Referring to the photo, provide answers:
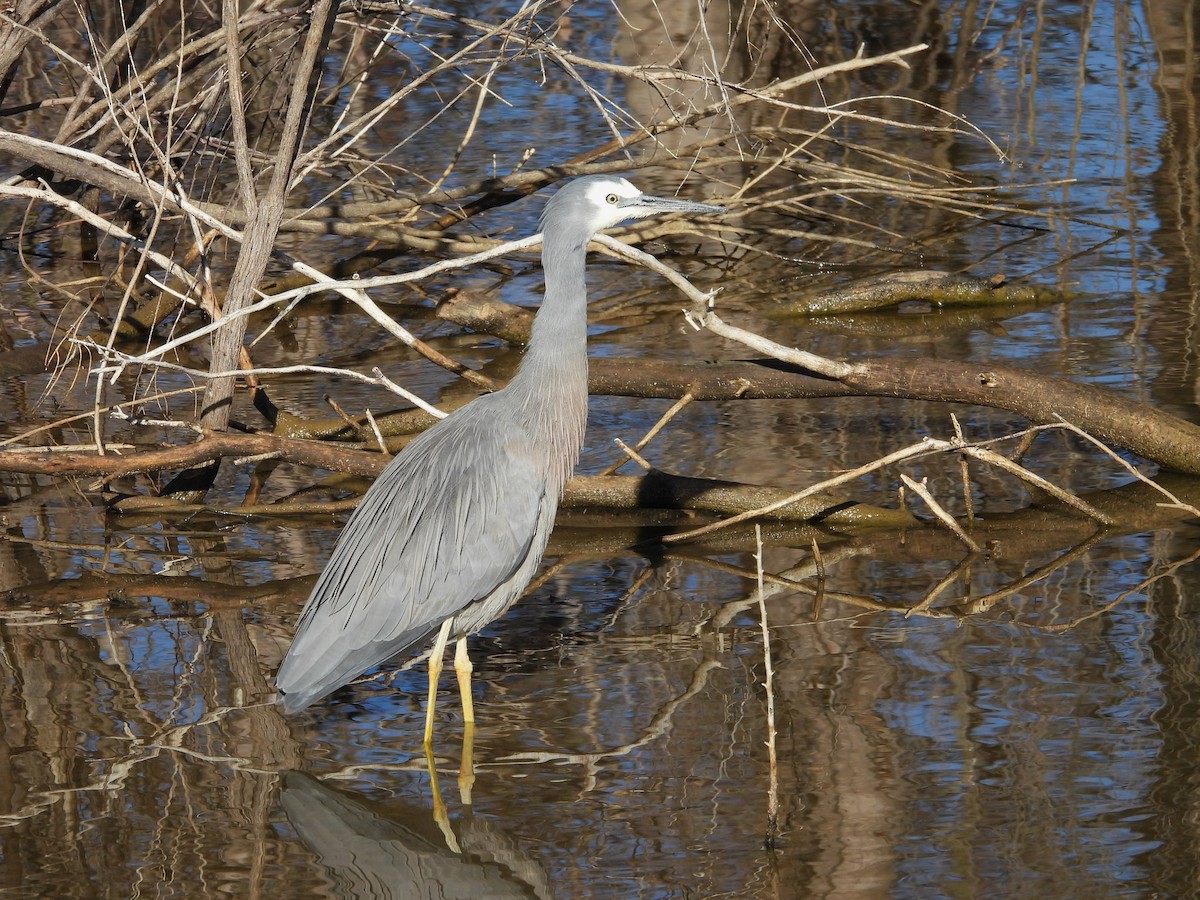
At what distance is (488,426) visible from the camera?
5461 mm

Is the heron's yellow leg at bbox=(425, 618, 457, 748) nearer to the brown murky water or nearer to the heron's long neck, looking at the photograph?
the brown murky water

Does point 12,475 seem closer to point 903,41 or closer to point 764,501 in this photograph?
point 764,501

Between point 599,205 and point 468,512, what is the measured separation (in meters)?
1.17

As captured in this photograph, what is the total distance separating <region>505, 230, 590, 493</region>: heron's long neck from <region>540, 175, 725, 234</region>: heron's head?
0.05 meters

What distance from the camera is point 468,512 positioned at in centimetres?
531

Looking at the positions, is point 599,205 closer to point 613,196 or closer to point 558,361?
point 613,196

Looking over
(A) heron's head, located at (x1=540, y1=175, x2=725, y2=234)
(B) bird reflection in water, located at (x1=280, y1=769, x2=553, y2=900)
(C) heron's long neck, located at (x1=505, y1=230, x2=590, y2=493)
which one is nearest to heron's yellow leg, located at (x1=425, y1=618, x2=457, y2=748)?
(B) bird reflection in water, located at (x1=280, y1=769, x2=553, y2=900)


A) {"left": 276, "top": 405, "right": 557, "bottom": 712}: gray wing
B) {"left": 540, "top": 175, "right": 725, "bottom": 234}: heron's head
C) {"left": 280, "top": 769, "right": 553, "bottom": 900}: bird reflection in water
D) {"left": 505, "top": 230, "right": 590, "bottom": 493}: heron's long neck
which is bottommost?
{"left": 280, "top": 769, "right": 553, "bottom": 900}: bird reflection in water

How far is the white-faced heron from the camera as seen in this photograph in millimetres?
5203

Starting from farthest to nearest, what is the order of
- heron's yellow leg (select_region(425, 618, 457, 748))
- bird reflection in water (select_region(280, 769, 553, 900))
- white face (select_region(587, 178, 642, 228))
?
white face (select_region(587, 178, 642, 228))
heron's yellow leg (select_region(425, 618, 457, 748))
bird reflection in water (select_region(280, 769, 553, 900))

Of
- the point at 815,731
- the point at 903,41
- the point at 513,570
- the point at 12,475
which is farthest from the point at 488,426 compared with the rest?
the point at 903,41

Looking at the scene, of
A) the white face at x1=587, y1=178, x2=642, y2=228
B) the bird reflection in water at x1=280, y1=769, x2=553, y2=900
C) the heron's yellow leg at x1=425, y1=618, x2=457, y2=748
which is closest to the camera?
the bird reflection in water at x1=280, y1=769, x2=553, y2=900

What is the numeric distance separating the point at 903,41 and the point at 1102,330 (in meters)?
8.92

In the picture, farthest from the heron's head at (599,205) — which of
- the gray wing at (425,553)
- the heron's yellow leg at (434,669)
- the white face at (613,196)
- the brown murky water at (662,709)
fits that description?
the brown murky water at (662,709)
